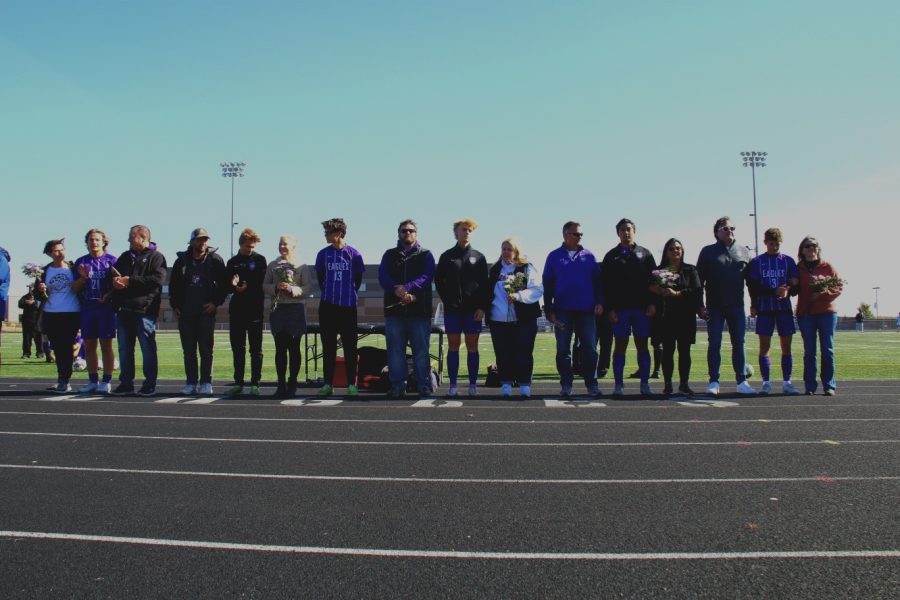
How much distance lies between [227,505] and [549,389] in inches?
Answer: 288

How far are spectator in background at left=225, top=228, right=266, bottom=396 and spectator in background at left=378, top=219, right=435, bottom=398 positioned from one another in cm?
173

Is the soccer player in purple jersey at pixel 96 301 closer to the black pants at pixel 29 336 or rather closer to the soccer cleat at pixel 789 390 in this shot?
the soccer cleat at pixel 789 390

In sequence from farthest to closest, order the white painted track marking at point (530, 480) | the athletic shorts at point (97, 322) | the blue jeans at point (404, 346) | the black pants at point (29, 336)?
the black pants at point (29, 336), the athletic shorts at point (97, 322), the blue jeans at point (404, 346), the white painted track marking at point (530, 480)

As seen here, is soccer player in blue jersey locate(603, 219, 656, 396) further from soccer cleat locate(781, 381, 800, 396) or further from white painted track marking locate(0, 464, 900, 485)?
white painted track marking locate(0, 464, 900, 485)

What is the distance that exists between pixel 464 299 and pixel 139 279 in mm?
4476

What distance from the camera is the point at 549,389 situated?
11.0m

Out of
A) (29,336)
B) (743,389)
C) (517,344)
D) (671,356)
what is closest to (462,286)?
(517,344)

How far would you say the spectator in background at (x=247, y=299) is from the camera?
9.81 metres

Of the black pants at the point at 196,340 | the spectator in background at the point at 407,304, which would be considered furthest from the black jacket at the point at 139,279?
the spectator in background at the point at 407,304

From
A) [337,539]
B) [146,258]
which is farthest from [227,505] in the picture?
[146,258]

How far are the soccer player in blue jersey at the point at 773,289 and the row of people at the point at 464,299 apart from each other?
0.06 ft

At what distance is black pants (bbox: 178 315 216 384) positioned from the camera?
9969 millimetres

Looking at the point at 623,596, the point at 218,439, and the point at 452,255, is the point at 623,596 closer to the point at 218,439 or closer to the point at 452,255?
the point at 218,439

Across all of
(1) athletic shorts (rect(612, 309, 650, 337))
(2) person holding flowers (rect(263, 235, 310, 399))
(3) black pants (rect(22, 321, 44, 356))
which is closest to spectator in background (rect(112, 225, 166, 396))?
(2) person holding flowers (rect(263, 235, 310, 399))
